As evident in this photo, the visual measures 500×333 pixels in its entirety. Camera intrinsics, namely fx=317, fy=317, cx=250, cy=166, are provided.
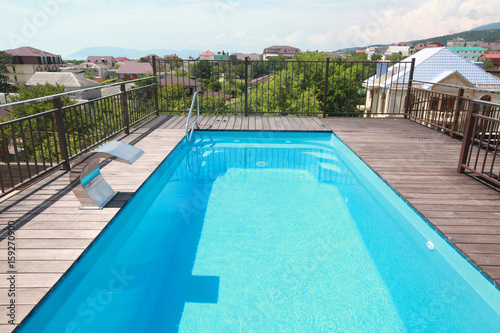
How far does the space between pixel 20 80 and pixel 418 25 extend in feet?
299

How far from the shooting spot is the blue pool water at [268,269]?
2201 millimetres

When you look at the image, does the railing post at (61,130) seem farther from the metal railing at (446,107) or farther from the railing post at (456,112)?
the railing post at (456,112)

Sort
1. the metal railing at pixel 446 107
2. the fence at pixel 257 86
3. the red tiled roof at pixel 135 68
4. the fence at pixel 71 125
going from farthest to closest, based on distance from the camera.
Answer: the red tiled roof at pixel 135 68
the fence at pixel 257 86
the metal railing at pixel 446 107
the fence at pixel 71 125

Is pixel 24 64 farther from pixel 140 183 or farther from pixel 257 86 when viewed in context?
pixel 140 183

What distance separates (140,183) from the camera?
3.75 m

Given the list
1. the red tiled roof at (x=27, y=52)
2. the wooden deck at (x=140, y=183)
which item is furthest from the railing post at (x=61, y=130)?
the red tiled roof at (x=27, y=52)

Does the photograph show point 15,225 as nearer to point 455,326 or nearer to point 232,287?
point 232,287

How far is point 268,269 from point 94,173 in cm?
192

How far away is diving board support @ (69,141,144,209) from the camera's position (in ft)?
9.37

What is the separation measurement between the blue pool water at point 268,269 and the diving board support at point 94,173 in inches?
11.7

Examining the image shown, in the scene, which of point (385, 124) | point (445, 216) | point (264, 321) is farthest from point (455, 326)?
point (385, 124)

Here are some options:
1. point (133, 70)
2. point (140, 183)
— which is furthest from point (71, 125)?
point (133, 70)

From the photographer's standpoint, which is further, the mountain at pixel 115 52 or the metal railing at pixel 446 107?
the mountain at pixel 115 52

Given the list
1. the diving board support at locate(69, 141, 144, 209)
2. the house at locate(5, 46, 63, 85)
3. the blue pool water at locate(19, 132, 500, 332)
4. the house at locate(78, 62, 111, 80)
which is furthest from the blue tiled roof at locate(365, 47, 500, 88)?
the house at locate(78, 62, 111, 80)
